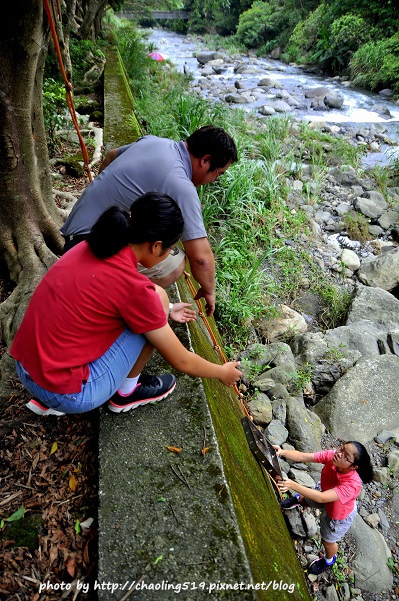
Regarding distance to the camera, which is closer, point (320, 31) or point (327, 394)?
point (327, 394)

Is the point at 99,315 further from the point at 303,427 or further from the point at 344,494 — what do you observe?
the point at 303,427

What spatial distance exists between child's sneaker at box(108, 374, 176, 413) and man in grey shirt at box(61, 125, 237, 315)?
2.17ft

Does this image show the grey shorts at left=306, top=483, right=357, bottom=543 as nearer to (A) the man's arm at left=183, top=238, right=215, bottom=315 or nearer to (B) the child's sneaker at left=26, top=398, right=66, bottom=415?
(A) the man's arm at left=183, top=238, right=215, bottom=315

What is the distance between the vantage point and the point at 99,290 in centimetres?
150

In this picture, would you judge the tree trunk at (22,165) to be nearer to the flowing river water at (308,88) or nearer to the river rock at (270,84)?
the flowing river water at (308,88)

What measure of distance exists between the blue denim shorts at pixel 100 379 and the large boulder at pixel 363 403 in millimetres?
2330

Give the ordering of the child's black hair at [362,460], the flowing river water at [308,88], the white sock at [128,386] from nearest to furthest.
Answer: the white sock at [128,386]
the child's black hair at [362,460]
the flowing river water at [308,88]

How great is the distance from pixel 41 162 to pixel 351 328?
3.42 metres

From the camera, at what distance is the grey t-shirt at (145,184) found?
2.18m

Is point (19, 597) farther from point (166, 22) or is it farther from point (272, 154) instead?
point (166, 22)

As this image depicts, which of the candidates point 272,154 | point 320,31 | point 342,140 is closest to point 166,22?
point 320,31

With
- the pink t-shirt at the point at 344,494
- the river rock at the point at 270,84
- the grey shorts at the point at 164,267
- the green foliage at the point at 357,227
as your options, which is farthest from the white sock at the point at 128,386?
the river rock at the point at 270,84

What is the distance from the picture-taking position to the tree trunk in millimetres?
2350

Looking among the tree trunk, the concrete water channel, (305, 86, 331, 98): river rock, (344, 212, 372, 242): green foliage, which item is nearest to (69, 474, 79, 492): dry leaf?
the concrete water channel
